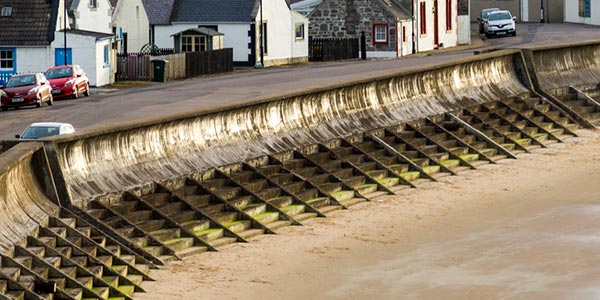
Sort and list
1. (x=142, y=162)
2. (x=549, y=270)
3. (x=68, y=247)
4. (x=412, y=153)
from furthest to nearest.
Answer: (x=412, y=153), (x=142, y=162), (x=549, y=270), (x=68, y=247)

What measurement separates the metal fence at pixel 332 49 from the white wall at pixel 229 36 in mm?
7310

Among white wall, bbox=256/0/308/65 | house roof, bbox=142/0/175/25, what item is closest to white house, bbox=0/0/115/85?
house roof, bbox=142/0/175/25

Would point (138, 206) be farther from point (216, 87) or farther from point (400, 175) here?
point (216, 87)

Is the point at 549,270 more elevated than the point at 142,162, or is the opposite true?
the point at 142,162

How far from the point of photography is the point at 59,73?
57.8 m

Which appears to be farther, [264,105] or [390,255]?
[264,105]

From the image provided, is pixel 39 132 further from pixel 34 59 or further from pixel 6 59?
pixel 34 59

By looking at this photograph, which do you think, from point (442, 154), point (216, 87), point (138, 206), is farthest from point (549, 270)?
point (216, 87)

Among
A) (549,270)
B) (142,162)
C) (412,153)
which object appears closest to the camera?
(549,270)

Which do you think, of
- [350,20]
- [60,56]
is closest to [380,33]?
[350,20]

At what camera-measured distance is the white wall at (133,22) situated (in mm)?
77625

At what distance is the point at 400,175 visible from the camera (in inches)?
1629

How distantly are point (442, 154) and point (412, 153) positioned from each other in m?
1.30

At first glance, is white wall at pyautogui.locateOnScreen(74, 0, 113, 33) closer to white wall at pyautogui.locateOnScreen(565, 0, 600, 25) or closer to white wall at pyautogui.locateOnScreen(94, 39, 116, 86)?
white wall at pyautogui.locateOnScreen(94, 39, 116, 86)
